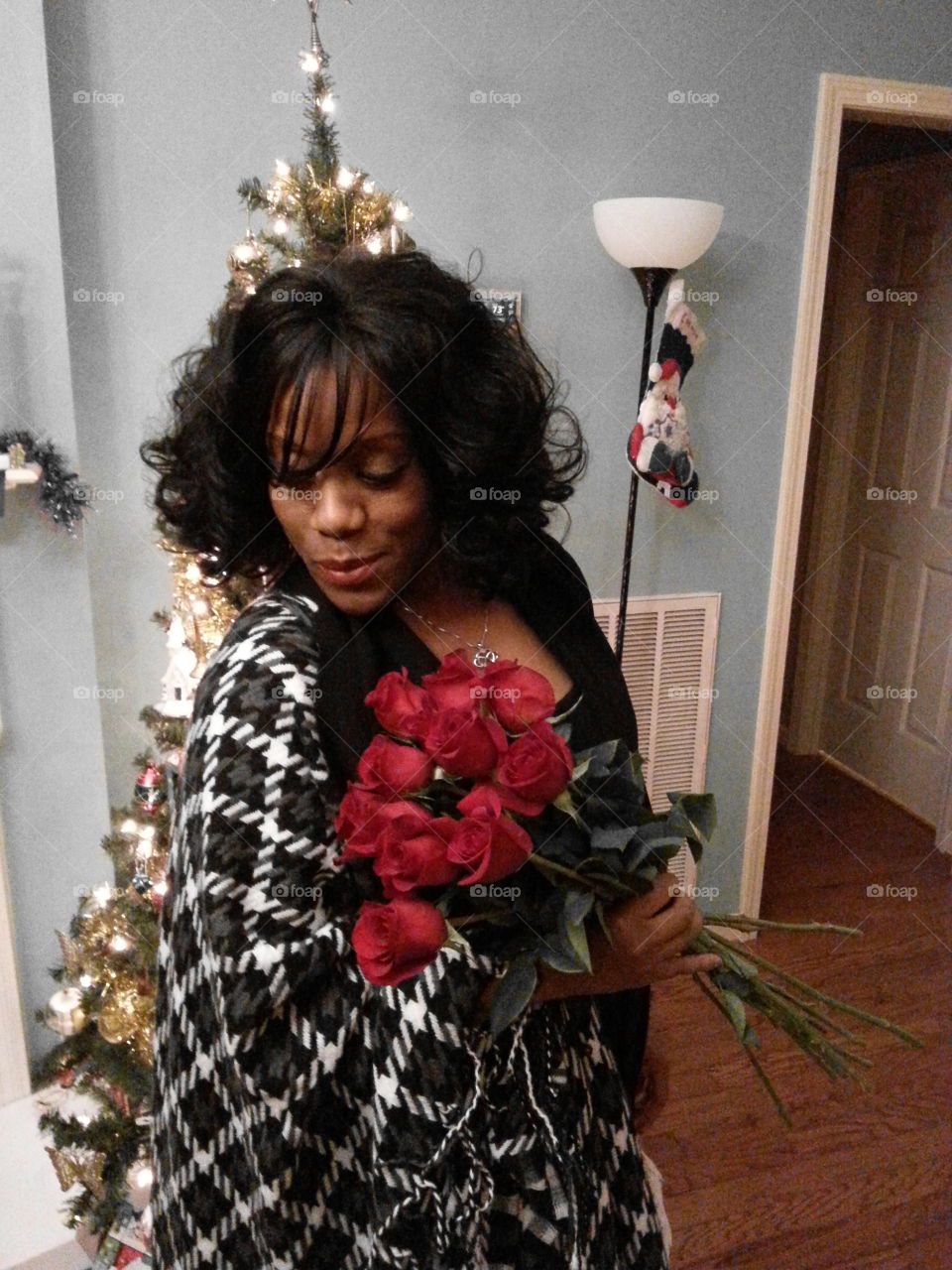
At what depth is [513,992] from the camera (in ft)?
2.35

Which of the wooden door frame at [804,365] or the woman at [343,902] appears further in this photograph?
the wooden door frame at [804,365]

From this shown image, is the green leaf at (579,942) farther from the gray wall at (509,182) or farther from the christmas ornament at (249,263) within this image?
the gray wall at (509,182)

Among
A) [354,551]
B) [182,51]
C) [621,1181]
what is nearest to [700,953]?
[621,1181]

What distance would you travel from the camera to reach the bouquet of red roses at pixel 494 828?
0.67 m

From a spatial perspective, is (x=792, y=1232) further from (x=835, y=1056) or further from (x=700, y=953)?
(x=700, y=953)

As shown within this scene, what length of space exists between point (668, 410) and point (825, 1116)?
64.9 inches

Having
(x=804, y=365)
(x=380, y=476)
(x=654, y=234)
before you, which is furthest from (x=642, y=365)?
(x=380, y=476)

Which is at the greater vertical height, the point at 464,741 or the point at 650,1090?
the point at 464,741

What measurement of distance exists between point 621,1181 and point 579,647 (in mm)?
504

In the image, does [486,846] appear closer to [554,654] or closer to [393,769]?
[393,769]

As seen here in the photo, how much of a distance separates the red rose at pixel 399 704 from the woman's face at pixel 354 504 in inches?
5.5

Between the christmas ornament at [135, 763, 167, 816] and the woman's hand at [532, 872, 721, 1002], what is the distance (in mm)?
1243

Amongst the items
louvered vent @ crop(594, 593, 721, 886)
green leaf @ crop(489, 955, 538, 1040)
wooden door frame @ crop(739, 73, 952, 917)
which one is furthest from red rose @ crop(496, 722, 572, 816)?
wooden door frame @ crop(739, 73, 952, 917)

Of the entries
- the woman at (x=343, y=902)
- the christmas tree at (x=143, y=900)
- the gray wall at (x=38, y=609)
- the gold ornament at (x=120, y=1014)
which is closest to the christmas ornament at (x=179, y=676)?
the christmas tree at (x=143, y=900)
